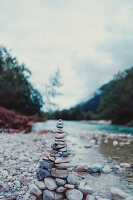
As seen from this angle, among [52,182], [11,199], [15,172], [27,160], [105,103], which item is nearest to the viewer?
[11,199]

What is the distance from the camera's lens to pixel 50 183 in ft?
10.00

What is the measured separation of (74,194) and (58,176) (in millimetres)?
420

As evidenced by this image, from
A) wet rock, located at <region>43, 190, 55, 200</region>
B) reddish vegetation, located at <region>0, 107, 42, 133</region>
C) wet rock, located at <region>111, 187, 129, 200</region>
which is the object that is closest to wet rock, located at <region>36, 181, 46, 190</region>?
wet rock, located at <region>43, 190, 55, 200</region>

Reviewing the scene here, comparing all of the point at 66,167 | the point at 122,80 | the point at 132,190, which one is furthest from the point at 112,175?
the point at 122,80

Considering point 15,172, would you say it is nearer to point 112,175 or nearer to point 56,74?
point 112,175

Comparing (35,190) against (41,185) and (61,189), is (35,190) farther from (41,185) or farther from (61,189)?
(61,189)

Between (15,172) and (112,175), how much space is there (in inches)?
104

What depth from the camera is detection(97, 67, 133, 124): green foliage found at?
34594 millimetres

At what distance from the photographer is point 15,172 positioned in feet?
13.1

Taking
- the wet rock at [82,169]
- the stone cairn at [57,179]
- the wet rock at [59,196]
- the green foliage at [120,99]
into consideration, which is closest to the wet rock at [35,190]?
the stone cairn at [57,179]

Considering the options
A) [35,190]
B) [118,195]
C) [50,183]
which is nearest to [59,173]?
[50,183]

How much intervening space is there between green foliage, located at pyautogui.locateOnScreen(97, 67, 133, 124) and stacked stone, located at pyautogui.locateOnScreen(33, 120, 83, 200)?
108ft

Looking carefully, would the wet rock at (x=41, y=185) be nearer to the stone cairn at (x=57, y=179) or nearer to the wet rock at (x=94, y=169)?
the stone cairn at (x=57, y=179)

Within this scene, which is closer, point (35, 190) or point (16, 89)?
point (35, 190)
